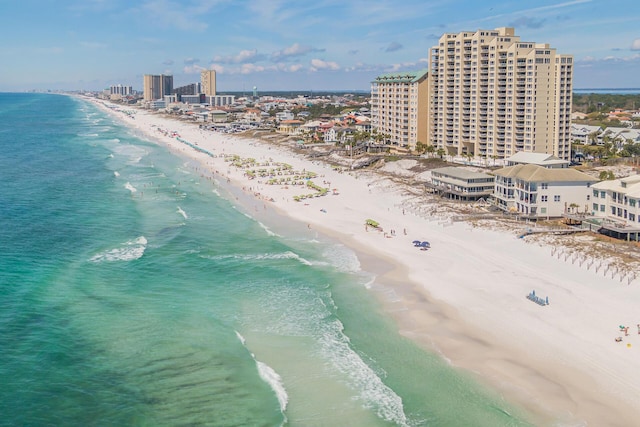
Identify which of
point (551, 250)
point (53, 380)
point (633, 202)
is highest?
point (633, 202)

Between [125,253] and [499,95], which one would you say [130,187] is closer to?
[125,253]

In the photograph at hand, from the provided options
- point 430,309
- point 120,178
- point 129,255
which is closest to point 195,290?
point 129,255

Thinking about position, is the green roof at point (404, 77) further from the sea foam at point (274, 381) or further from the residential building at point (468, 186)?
the sea foam at point (274, 381)

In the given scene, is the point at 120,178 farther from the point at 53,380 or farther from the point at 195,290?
the point at 53,380

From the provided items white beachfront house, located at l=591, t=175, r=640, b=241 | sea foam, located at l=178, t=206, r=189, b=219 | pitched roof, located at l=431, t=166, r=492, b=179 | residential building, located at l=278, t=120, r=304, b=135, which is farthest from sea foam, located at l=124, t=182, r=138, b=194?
residential building, located at l=278, t=120, r=304, b=135

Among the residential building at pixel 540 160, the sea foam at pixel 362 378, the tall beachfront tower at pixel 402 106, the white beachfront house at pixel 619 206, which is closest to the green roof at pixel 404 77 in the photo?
the tall beachfront tower at pixel 402 106

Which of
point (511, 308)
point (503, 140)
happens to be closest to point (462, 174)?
point (503, 140)
